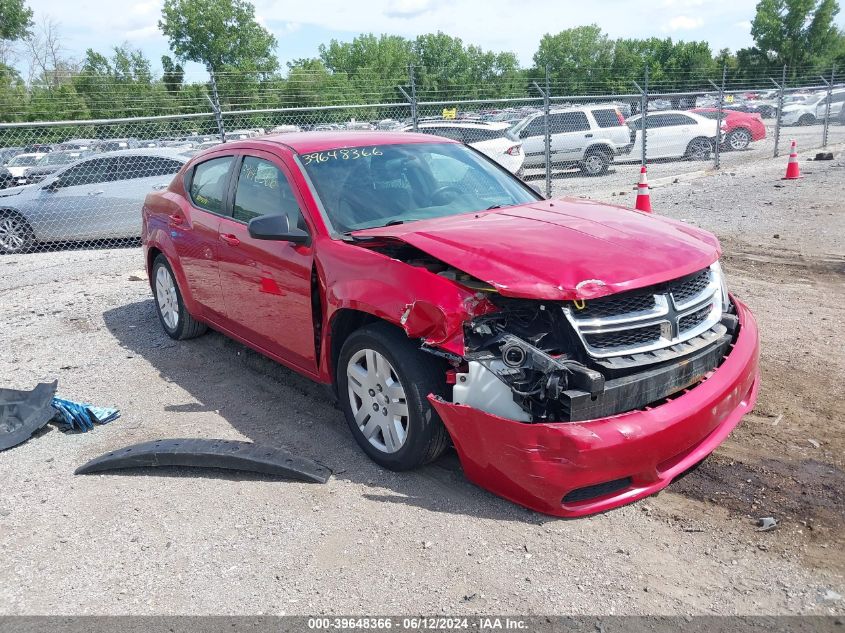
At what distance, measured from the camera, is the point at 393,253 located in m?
3.77

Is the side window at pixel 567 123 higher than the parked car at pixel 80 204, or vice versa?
the side window at pixel 567 123

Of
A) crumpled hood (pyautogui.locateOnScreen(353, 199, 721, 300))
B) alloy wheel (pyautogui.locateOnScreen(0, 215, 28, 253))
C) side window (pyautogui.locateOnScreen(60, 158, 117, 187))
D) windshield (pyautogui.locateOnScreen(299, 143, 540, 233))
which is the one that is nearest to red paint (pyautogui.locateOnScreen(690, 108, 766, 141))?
side window (pyautogui.locateOnScreen(60, 158, 117, 187))

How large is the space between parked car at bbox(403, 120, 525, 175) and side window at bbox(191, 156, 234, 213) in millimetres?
10586

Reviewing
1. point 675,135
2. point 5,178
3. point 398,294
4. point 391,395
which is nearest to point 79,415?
point 391,395

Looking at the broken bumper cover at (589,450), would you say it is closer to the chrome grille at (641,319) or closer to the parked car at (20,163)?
the chrome grille at (641,319)

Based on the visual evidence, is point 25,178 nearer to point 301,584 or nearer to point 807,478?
point 301,584

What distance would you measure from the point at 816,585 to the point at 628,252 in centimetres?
162

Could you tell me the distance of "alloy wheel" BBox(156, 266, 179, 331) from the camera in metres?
6.20

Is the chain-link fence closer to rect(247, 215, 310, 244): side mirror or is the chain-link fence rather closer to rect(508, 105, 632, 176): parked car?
rect(508, 105, 632, 176): parked car

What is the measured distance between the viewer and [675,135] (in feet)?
63.7

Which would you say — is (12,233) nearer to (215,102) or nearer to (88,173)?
(88,173)

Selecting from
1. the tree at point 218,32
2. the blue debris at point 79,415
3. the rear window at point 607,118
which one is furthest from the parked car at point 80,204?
the tree at point 218,32

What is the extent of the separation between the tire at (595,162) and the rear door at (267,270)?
14.6 metres

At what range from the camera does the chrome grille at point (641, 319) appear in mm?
3148
